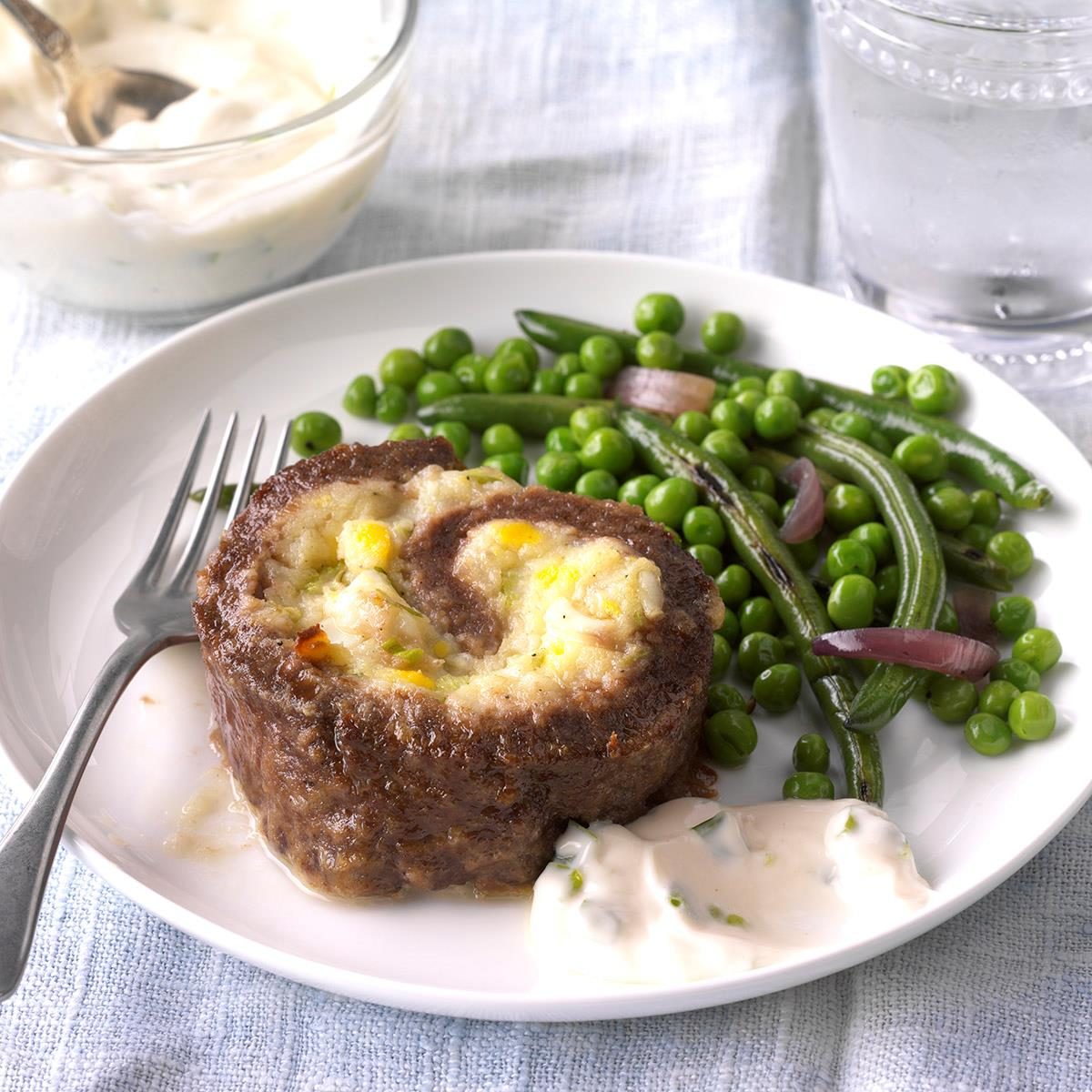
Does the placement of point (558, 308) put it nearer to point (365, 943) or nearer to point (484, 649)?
point (484, 649)

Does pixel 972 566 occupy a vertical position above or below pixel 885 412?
below

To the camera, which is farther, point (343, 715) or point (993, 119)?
point (993, 119)

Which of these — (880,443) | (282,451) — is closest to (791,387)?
(880,443)

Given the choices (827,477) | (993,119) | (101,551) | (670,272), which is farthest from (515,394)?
(993,119)

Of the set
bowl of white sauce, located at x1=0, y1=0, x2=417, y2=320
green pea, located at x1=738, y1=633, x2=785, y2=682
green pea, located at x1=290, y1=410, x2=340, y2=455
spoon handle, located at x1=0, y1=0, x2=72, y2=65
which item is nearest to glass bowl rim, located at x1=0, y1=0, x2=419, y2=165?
bowl of white sauce, located at x1=0, y1=0, x2=417, y2=320

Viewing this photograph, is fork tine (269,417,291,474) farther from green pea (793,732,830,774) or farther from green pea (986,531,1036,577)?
green pea (986,531,1036,577)

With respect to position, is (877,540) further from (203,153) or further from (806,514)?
(203,153)

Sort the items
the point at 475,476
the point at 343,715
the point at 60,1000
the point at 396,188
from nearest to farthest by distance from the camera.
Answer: the point at 343,715
the point at 60,1000
the point at 475,476
the point at 396,188
